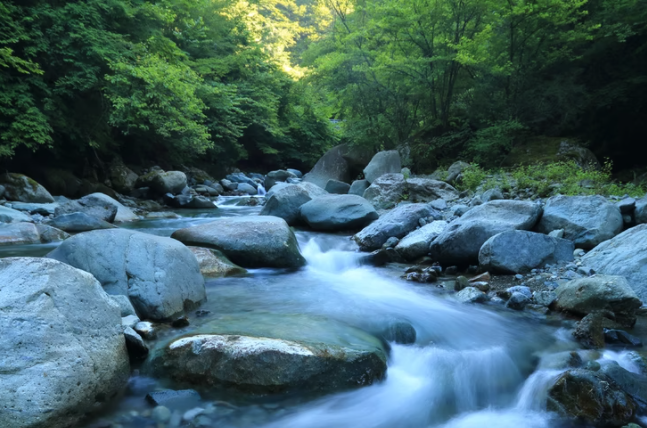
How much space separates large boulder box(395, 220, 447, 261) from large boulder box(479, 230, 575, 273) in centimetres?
115

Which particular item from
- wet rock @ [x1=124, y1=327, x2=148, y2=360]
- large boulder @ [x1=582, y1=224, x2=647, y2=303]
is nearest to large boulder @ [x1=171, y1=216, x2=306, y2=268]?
wet rock @ [x1=124, y1=327, x2=148, y2=360]

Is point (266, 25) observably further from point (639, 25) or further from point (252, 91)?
point (639, 25)

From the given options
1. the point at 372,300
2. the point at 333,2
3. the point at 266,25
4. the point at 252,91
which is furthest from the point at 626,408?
the point at 266,25

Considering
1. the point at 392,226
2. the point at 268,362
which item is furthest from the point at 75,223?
the point at 268,362

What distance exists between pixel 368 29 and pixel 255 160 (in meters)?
12.1

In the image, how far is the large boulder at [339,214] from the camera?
28.9 feet

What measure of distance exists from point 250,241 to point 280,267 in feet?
1.96

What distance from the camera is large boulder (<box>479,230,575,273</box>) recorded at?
5520mm

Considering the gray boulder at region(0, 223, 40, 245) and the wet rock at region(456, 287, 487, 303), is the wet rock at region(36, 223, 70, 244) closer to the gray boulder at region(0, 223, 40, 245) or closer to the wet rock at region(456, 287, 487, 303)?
the gray boulder at region(0, 223, 40, 245)

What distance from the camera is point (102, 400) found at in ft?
9.00

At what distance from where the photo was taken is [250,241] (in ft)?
20.8

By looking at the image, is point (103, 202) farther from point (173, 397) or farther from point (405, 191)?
point (173, 397)

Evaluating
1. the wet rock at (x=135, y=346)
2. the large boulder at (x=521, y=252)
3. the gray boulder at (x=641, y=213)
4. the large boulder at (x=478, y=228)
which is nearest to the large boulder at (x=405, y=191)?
the large boulder at (x=478, y=228)

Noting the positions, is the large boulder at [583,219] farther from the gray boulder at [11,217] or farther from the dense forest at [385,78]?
the gray boulder at [11,217]
